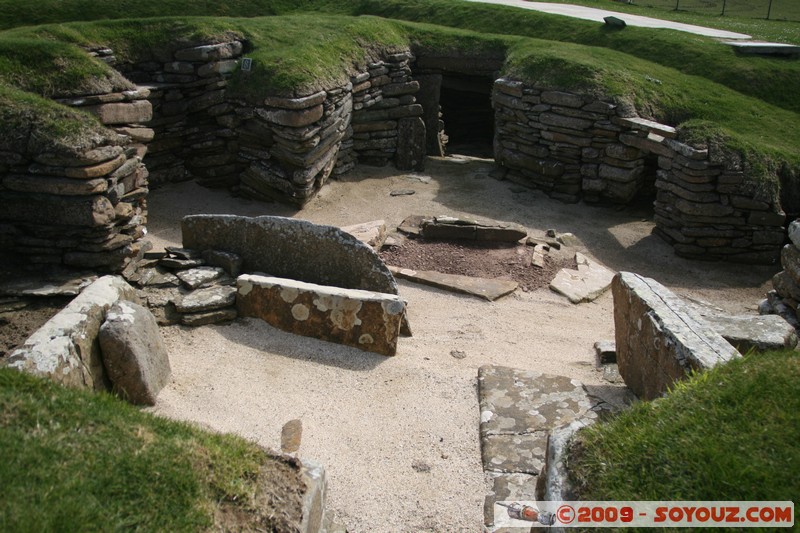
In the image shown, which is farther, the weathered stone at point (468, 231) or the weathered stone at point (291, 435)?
the weathered stone at point (468, 231)

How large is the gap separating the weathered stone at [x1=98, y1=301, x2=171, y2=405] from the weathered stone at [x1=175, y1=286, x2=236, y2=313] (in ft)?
4.11

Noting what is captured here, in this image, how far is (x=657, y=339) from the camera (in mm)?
5445

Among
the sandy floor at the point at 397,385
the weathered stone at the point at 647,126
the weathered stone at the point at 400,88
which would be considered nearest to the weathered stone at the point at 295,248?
the sandy floor at the point at 397,385

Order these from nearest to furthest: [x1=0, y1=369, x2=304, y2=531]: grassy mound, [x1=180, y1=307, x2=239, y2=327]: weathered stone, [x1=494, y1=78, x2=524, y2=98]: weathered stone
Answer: [x1=0, y1=369, x2=304, y2=531]: grassy mound, [x1=180, y1=307, x2=239, y2=327]: weathered stone, [x1=494, y1=78, x2=524, y2=98]: weathered stone

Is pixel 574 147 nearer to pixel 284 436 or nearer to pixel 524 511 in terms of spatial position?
pixel 284 436

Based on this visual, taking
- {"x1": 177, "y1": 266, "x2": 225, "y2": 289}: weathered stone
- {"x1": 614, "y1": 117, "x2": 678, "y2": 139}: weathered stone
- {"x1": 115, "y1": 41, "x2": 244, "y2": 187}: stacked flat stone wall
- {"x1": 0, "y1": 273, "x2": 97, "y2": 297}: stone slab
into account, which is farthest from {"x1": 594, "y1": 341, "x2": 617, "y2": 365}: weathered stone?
{"x1": 115, "y1": 41, "x2": 244, "y2": 187}: stacked flat stone wall

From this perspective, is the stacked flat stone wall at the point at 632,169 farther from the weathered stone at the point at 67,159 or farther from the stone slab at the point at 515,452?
the weathered stone at the point at 67,159

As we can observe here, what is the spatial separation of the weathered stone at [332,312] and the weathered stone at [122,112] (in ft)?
13.6

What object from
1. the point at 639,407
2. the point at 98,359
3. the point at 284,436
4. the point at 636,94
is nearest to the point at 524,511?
the point at 639,407

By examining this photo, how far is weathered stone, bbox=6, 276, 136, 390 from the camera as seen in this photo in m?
4.80

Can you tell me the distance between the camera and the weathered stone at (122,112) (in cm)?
970

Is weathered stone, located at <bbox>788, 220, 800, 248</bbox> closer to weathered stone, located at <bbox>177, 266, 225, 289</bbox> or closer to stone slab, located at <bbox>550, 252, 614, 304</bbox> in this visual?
stone slab, located at <bbox>550, 252, 614, 304</bbox>

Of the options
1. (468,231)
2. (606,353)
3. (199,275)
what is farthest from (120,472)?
(468,231)

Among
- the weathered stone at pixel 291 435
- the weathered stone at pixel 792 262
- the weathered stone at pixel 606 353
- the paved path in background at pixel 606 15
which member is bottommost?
the weathered stone at pixel 606 353
